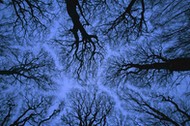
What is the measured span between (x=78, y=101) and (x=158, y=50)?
6799 millimetres

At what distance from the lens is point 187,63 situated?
20.5 feet

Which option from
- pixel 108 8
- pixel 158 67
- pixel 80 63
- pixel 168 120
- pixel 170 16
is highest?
pixel 108 8

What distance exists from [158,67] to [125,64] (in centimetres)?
209

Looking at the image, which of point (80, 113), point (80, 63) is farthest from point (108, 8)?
point (80, 113)

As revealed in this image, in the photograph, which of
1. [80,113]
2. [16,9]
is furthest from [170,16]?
[80,113]

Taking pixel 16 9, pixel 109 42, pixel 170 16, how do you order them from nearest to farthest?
pixel 170 16, pixel 16 9, pixel 109 42

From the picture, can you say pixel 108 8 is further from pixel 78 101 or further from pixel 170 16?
pixel 78 101

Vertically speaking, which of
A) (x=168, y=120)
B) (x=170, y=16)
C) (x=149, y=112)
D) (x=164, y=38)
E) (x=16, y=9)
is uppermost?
(x=16, y=9)

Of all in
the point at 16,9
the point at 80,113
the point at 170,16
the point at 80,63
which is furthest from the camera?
the point at 80,113

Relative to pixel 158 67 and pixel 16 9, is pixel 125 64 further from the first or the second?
pixel 16 9

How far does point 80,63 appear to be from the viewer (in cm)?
931

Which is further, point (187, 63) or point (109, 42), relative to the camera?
point (109, 42)

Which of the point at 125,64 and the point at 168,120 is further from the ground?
the point at 125,64

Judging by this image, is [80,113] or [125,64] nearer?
[125,64]
